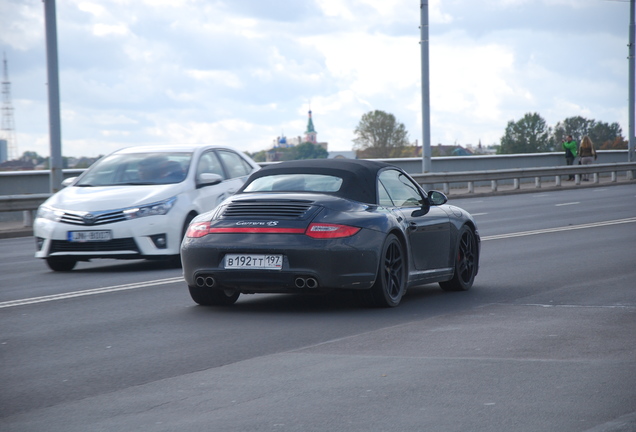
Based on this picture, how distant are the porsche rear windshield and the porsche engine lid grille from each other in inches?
20.4

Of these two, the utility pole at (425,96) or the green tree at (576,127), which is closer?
the utility pole at (425,96)

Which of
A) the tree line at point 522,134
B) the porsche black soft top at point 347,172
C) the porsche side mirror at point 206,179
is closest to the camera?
the porsche black soft top at point 347,172

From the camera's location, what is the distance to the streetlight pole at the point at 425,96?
3538cm

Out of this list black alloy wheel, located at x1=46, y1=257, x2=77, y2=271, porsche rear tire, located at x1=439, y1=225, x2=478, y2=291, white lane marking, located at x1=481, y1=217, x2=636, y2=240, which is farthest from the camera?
white lane marking, located at x1=481, y1=217, x2=636, y2=240

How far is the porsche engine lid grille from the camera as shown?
9.04 metres

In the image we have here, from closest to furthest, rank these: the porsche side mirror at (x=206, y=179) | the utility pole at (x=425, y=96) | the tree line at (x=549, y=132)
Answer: the porsche side mirror at (x=206, y=179)
the utility pole at (x=425, y=96)
the tree line at (x=549, y=132)

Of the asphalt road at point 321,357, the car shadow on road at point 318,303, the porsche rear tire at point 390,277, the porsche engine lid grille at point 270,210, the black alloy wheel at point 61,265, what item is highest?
the porsche engine lid grille at point 270,210

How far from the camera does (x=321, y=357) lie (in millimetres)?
7066

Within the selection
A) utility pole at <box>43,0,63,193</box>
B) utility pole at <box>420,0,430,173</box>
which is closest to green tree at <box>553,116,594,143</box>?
utility pole at <box>420,0,430,173</box>

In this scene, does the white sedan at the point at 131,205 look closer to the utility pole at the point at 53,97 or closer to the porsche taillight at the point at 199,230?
the porsche taillight at the point at 199,230

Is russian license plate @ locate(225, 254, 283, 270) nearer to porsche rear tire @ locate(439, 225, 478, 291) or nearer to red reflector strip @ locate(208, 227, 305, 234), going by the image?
red reflector strip @ locate(208, 227, 305, 234)

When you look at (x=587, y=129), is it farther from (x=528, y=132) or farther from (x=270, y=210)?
(x=270, y=210)

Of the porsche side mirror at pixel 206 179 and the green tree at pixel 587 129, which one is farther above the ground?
A: the green tree at pixel 587 129

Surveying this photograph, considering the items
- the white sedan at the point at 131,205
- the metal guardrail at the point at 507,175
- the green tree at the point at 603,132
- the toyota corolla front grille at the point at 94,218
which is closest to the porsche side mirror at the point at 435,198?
the white sedan at the point at 131,205
